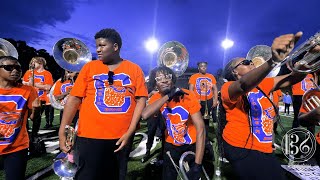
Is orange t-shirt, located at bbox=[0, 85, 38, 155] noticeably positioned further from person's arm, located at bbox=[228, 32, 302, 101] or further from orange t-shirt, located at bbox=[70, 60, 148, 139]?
person's arm, located at bbox=[228, 32, 302, 101]

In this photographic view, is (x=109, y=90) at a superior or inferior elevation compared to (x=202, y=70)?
inferior

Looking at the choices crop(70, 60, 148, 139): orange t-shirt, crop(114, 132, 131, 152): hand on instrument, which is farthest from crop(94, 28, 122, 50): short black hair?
crop(114, 132, 131, 152): hand on instrument

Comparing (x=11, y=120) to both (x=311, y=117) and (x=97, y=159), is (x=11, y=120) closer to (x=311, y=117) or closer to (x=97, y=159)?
(x=97, y=159)

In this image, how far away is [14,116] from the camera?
3613 millimetres

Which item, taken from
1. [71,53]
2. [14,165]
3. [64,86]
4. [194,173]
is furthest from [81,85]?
[71,53]

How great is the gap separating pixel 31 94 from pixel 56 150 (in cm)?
350

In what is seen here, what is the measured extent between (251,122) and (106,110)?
1.50 meters

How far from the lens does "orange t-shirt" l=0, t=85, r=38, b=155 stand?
343 cm

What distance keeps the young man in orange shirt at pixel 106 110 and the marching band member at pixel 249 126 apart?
38.8 inches

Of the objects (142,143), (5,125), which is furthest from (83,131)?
(142,143)

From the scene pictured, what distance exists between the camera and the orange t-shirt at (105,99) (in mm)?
2895

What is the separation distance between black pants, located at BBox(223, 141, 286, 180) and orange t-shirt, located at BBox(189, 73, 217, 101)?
5.82 meters

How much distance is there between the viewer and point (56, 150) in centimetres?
695

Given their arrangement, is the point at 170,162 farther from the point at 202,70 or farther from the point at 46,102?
the point at 46,102
